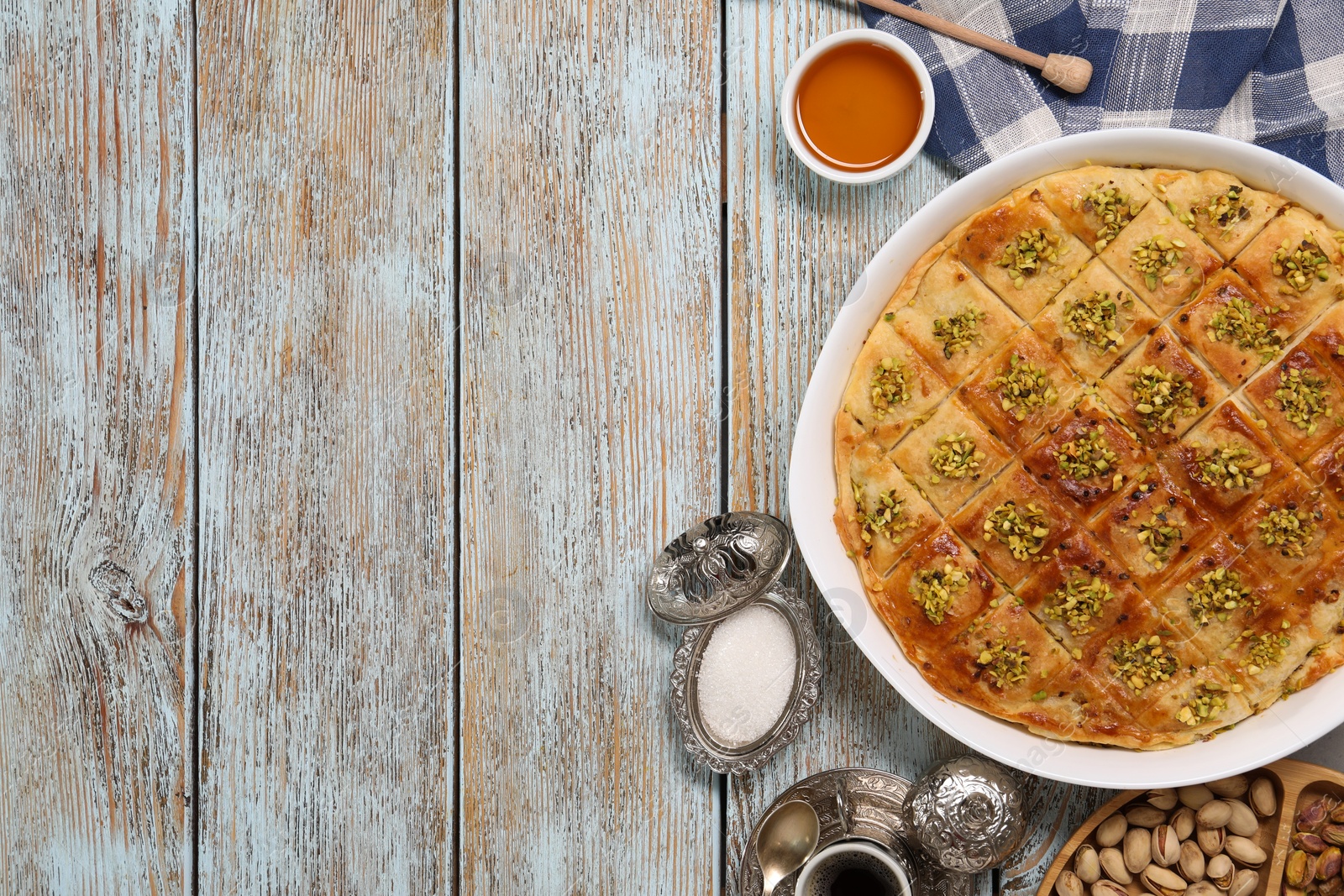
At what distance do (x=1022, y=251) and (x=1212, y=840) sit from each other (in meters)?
1.39

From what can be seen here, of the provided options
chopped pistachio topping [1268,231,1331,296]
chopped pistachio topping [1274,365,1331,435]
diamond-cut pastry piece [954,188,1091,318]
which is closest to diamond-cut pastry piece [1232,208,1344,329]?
chopped pistachio topping [1268,231,1331,296]

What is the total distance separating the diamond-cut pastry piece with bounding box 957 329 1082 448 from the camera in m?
2.06

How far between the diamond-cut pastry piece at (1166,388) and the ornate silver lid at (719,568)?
0.82 meters

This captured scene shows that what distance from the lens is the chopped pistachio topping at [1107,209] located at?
79.9 inches

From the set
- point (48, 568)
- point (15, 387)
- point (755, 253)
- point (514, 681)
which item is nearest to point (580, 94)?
point (755, 253)

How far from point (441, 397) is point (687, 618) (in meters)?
0.85

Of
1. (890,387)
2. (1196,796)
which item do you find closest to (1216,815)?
(1196,796)

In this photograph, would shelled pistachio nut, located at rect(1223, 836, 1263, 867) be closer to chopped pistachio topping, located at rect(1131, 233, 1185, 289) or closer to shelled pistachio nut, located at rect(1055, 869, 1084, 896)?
shelled pistachio nut, located at rect(1055, 869, 1084, 896)

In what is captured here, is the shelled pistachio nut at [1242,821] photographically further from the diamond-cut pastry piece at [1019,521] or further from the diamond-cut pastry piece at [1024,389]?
the diamond-cut pastry piece at [1024,389]

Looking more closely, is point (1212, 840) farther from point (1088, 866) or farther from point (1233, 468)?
point (1233, 468)

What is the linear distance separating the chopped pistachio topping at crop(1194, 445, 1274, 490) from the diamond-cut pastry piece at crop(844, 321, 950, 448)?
57 cm

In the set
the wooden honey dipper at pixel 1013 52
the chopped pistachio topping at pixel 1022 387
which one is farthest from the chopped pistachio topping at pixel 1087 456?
the wooden honey dipper at pixel 1013 52

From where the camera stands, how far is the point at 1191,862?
2146mm

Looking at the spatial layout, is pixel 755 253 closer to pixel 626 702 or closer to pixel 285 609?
pixel 626 702
